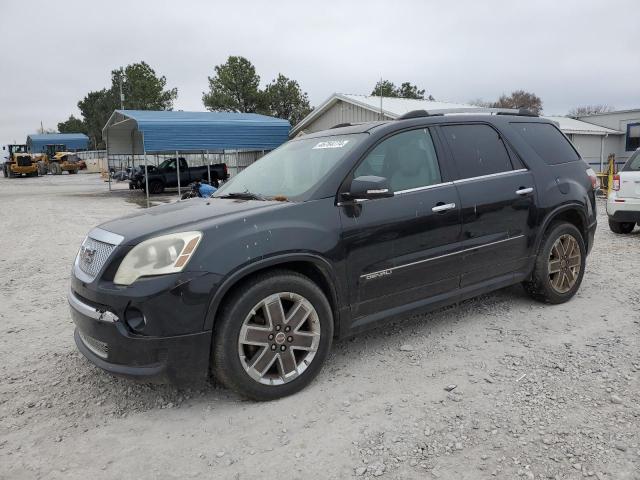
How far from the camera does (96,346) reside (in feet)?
9.74

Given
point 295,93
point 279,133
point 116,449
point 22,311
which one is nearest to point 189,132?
point 279,133

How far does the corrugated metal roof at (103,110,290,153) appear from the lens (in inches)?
747

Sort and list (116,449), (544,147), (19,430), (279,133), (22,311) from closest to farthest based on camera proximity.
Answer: (116,449), (19,430), (544,147), (22,311), (279,133)

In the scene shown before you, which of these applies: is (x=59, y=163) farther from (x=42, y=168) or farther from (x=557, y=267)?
(x=557, y=267)

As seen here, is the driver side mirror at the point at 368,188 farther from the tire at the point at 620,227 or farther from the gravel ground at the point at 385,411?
the tire at the point at 620,227

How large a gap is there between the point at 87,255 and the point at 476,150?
311cm

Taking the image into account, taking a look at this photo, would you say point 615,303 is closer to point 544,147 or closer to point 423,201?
point 544,147

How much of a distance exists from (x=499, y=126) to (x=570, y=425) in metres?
2.66

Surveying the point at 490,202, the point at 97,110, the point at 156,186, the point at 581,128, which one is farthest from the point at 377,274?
the point at 97,110

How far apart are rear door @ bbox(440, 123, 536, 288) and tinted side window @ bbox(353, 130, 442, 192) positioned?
0.22m

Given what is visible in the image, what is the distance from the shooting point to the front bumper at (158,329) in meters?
2.70

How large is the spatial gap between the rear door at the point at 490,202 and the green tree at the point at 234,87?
137 feet

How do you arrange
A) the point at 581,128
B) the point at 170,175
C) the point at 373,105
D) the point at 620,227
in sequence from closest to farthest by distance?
the point at 620,227 < the point at 373,105 < the point at 170,175 < the point at 581,128

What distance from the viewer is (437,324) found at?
4.24 metres
